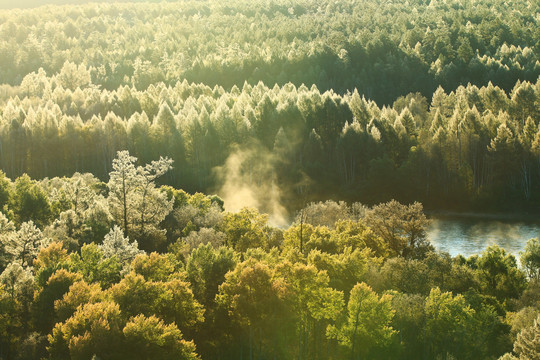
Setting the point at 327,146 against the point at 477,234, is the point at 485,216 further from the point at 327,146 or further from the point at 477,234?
the point at 327,146

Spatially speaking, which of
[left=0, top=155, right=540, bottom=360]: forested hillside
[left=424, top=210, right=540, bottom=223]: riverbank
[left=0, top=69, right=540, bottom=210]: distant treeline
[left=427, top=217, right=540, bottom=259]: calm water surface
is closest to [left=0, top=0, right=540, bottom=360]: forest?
[left=0, top=155, right=540, bottom=360]: forested hillside

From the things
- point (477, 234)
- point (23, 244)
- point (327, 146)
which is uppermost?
point (327, 146)

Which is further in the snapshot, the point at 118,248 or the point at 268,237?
the point at 268,237

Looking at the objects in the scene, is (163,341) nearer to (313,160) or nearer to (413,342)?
(413,342)

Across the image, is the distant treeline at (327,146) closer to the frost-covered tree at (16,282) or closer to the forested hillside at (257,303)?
the forested hillside at (257,303)

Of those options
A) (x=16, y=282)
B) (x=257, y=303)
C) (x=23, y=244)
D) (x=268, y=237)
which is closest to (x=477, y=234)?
(x=268, y=237)

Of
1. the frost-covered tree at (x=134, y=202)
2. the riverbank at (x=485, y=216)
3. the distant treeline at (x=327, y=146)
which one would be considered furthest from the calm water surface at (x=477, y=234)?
the frost-covered tree at (x=134, y=202)
